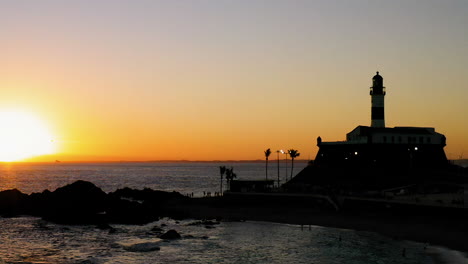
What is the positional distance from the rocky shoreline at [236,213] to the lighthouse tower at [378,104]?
38.5 meters

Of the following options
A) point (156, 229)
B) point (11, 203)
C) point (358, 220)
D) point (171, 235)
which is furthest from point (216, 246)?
point (11, 203)

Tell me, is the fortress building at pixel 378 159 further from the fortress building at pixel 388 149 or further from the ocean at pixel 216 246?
the ocean at pixel 216 246

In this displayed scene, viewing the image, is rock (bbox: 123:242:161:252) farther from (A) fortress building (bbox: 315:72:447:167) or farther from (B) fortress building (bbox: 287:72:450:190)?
(A) fortress building (bbox: 315:72:447:167)

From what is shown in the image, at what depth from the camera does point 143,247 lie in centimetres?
5441

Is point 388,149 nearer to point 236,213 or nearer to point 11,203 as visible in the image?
point 236,213

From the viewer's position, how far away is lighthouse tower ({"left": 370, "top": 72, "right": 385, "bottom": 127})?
110 metres

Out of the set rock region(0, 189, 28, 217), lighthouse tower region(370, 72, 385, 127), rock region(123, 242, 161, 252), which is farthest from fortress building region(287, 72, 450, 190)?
→ rock region(0, 189, 28, 217)

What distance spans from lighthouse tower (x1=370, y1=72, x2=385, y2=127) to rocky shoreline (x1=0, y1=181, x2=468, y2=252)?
126 feet

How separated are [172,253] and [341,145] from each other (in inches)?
2389

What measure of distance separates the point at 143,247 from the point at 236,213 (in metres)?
28.5

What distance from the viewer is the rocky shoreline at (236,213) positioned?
57531mm

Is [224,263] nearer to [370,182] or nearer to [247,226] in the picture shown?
[247,226]

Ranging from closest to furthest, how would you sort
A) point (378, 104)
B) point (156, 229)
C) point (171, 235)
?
point (171, 235) → point (156, 229) → point (378, 104)

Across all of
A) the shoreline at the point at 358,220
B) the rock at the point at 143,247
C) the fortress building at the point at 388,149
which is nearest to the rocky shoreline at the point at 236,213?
the shoreline at the point at 358,220
